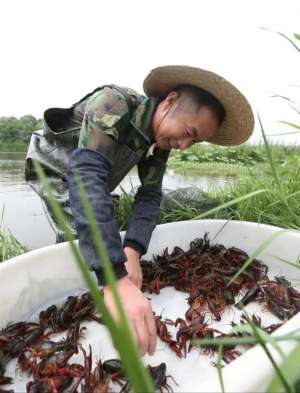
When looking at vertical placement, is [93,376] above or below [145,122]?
below

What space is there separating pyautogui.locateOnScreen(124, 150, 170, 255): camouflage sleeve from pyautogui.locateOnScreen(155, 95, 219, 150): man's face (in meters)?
0.45

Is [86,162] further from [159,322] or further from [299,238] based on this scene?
[299,238]

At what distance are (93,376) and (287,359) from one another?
1.02 meters

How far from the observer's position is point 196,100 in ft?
6.33

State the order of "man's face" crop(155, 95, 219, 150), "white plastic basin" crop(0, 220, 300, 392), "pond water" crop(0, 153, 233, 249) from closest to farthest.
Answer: "white plastic basin" crop(0, 220, 300, 392), "man's face" crop(155, 95, 219, 150), "pond water" crop(0, 153, 233, 249)

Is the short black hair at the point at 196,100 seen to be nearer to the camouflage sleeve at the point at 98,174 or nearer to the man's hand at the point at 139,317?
the camouflage sleeve at the point at 98,174

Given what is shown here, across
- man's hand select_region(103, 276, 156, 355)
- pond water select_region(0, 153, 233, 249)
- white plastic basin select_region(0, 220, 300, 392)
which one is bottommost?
pond water select_region(0, 153, 233, 249)

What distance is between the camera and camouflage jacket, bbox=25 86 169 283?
137cm

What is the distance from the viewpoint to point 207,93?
2.00 meters

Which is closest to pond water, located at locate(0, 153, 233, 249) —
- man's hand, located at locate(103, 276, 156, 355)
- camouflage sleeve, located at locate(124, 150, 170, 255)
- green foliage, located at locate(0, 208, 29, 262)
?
green foliage, located at locate(0, 208, 29, 262)

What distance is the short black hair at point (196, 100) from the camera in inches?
75.5

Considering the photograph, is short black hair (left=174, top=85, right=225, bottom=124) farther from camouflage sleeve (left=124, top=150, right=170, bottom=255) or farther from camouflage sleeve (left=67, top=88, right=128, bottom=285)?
camouflage sleeve (left=124, top=150, right=170, bottom=255)

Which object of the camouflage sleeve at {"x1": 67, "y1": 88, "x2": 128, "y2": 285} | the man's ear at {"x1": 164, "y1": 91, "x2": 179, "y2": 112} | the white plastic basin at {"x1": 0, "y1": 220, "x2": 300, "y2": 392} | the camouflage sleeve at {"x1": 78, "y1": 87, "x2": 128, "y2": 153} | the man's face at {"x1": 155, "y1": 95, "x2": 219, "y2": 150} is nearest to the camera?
the white plastic basin at {"x1": 0, "y1": 220, "x2": 300, "y2": 392}

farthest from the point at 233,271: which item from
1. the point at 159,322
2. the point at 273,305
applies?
the point at 159,322
